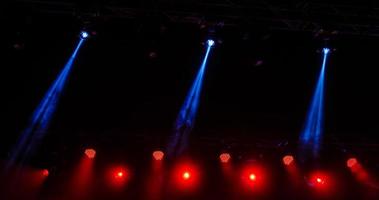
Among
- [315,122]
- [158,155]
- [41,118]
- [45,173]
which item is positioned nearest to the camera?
[41,118]

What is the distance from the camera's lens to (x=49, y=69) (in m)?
6.75

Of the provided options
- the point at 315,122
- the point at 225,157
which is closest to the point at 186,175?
the point at 225,157

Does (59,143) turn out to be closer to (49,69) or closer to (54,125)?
(54,125)

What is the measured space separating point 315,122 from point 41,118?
4562 millimetres

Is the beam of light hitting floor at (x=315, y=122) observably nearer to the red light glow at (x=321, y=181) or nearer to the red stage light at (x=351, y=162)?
the red light glow at (x=321, y=181)

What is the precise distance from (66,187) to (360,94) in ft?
16.8

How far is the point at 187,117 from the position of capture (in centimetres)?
733

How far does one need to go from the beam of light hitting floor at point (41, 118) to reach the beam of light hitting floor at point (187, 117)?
1891mm

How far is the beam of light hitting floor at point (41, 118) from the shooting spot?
6.87 metres

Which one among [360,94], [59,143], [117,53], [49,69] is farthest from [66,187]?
[360,94]

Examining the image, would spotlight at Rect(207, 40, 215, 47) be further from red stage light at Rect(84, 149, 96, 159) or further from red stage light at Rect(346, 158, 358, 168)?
red stage light at Rect(346, 158, 358, 168)

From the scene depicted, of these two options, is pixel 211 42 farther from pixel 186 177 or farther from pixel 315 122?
pixel 186 177

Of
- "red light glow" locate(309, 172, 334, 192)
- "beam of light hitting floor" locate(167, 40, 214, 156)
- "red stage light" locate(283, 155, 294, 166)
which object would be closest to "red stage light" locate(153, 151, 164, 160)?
"beam of light hitting floor" locate(167, 40, 214, 156)

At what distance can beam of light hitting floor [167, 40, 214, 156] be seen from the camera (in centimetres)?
698
